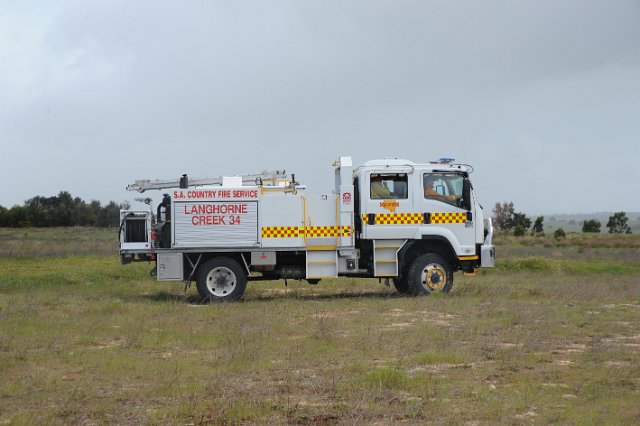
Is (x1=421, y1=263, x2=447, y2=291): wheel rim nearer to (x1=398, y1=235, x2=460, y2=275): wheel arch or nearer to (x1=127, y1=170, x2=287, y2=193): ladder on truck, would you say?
(x1=398, y1=235, x2=460, y2=275): wheel arch

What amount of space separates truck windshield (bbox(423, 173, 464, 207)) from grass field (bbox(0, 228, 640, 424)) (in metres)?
2.20

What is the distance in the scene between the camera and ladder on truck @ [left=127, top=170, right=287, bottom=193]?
16.7 meters

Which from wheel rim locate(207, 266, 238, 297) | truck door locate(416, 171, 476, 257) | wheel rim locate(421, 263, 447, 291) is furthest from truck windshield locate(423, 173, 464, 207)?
wheel rim locate(207, 266, 238, 297)

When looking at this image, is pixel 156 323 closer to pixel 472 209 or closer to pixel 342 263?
pixel 342 263

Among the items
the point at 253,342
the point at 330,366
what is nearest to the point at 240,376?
the point at 330,366

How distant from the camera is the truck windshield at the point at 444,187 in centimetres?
1628

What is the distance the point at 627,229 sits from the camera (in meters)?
79.1

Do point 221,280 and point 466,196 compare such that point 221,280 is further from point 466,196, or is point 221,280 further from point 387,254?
point 466,196

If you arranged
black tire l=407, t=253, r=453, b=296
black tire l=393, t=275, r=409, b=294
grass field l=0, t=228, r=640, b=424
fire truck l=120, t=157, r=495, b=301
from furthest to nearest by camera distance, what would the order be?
black tire l=393, t=275, r=409, b=294
black tire l=407, t=253, r=453, b=296
fire truck l=120, t=157, r=495, b=301
grass field l=0, t=228, r=640, b=424

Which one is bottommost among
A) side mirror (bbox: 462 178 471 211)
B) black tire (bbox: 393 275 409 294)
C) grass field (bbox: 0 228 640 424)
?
grass field (bbox: 0 228 640 424)

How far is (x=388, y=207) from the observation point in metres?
Answer: 16.2

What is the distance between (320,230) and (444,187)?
2951mm

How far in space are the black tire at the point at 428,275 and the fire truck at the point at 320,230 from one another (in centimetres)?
2

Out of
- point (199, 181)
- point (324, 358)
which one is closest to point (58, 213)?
point (199, 181)
